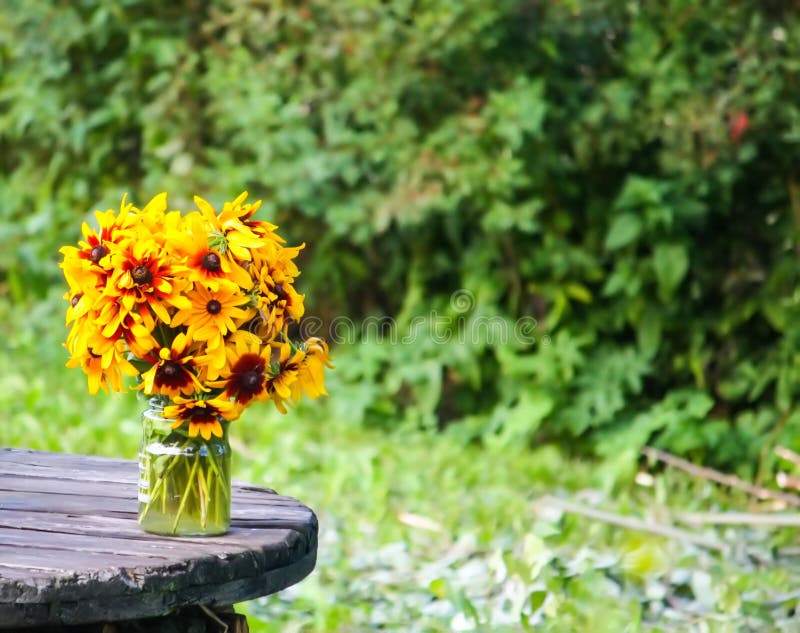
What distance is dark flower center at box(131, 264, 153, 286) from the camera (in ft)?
6.12

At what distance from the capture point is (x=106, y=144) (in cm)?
601

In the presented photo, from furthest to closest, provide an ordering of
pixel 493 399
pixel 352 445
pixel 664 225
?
pixel 493 399
pixel 352 445
pixel 664 225

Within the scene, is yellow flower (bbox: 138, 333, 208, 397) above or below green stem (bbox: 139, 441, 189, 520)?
above

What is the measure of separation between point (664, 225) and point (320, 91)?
5.19 ft

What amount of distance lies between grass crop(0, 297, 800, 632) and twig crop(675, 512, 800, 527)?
53 millimetres

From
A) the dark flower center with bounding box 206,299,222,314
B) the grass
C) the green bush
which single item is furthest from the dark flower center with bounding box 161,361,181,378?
the green bush

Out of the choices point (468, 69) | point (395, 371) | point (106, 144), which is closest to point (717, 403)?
point (395, 371)

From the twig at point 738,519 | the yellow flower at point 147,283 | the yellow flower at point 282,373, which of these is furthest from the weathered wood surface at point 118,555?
the twig at point 738,519

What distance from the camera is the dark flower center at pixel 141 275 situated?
1866mm

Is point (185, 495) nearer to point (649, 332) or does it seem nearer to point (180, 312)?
point (180, 312)

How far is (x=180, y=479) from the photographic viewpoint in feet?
6.35

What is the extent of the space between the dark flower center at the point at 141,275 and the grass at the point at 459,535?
5.04 feet

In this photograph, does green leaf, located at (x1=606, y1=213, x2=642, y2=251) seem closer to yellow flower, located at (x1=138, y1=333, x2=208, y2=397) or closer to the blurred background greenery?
the blurred background greenery

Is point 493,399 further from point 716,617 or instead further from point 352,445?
point 716,617
